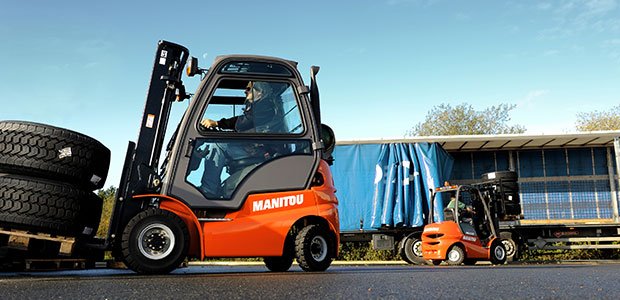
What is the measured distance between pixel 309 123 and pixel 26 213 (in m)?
2.75

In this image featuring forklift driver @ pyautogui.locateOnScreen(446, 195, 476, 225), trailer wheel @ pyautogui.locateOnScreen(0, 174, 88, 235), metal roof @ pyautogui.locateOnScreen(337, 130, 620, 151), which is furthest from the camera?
metal roof @ pyautogui.locateOnScreen(337, 130, 620, 151)

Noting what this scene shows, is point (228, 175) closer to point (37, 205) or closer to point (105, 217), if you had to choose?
point (37, 205)

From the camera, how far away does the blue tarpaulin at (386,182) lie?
12789 millimetres

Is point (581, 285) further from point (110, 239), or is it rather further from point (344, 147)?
point (344, 147)

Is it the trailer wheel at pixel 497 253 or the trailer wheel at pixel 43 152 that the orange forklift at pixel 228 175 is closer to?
the trailer wheel at pixel 43 152

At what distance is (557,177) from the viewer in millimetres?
14289

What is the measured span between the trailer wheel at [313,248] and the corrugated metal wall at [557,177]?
9.39 metres

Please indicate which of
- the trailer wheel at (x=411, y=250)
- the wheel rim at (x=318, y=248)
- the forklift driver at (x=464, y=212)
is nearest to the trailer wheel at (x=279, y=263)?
the wheel rim at (x=318, y=248)

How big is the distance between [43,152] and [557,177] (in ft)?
41.9

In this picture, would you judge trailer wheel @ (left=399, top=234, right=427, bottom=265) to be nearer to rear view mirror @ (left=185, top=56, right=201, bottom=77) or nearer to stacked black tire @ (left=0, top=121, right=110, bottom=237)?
rear view mirror @ (left=185, top=56, right=201, bottom=77)

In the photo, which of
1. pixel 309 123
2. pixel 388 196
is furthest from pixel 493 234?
pixel 309 123

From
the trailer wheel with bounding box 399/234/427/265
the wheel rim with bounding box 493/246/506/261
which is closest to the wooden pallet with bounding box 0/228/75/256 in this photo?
the trailer wheel with bounding box 399/234/427/265

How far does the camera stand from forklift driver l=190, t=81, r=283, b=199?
5508 millimetres

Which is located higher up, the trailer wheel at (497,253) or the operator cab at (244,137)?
the operator cab at (244,137)
